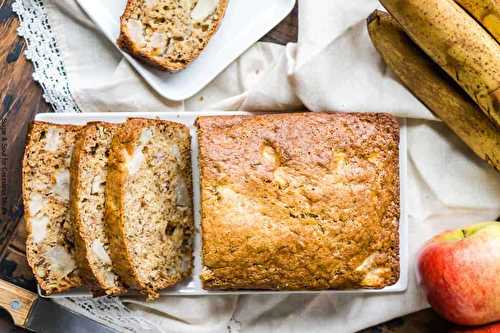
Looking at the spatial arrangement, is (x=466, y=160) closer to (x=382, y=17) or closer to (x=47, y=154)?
(x=382, y=17)

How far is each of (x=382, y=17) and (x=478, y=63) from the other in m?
0.43

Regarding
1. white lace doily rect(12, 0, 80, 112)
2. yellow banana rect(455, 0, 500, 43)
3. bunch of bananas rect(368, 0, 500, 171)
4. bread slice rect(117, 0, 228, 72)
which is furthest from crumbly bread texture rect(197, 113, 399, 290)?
white lace doily rect(12, 0, 80, 112)

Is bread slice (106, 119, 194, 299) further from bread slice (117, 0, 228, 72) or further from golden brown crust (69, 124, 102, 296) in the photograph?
bread slice (117, 0, 228, 72)

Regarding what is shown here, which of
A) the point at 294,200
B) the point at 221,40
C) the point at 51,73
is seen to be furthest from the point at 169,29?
the point at 294,200

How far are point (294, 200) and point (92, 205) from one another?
0.81m

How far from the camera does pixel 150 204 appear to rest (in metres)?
3.00

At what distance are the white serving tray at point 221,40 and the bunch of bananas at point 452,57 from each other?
0.49m

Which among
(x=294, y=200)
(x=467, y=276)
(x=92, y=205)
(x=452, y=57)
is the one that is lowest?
(x=92, y=205)

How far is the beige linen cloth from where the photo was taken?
3.09 m

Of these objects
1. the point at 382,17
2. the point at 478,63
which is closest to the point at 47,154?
the point at 382,17

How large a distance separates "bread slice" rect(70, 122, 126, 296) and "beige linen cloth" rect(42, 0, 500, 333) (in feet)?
1.05

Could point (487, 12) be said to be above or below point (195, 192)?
above

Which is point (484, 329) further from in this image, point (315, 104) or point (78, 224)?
point (78, 224)

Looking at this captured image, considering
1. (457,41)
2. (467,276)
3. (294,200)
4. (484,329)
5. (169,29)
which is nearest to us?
(457,41)
